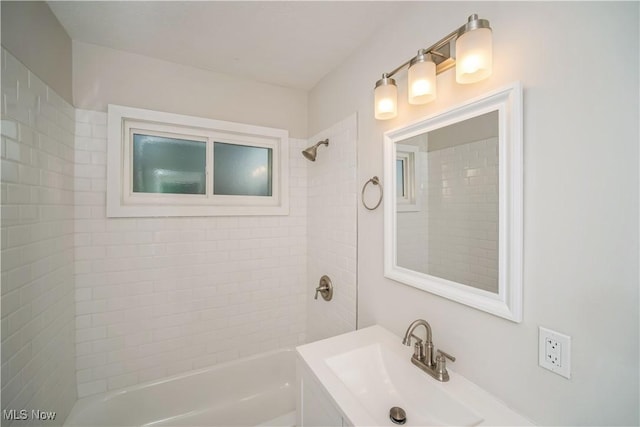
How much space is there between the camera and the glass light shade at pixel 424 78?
1047mm

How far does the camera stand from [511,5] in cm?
85

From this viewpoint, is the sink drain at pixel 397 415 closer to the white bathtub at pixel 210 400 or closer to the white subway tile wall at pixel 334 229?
the white subway tile wall at pixel 334 229

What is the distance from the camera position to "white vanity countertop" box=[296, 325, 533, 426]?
847 millimetres

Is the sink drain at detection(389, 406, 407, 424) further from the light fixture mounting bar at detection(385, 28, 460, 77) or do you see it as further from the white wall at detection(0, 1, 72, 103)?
the white wall at detection(0, 1, 72, 103)

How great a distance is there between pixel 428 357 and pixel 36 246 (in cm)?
189

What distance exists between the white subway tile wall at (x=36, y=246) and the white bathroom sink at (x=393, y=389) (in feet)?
4.50

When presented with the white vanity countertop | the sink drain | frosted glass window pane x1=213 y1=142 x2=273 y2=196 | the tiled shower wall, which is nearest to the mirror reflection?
the white vanity countertop

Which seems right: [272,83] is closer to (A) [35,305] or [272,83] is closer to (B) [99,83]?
(B) [99,83]

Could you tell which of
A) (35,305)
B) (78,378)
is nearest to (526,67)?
(35,305)

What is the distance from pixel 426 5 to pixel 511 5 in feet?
1.43

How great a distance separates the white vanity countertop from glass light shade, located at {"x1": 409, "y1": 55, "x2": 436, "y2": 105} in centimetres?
117

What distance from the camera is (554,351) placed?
75 cm

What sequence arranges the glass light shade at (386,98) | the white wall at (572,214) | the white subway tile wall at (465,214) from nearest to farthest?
the white wall at (572,214) → the white subway tile wall at (465,214) → the glass light shade at (386,98)

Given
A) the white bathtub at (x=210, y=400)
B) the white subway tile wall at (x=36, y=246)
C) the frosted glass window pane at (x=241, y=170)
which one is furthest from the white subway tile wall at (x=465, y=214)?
the white subway tile wall at (x=36, y=246)
